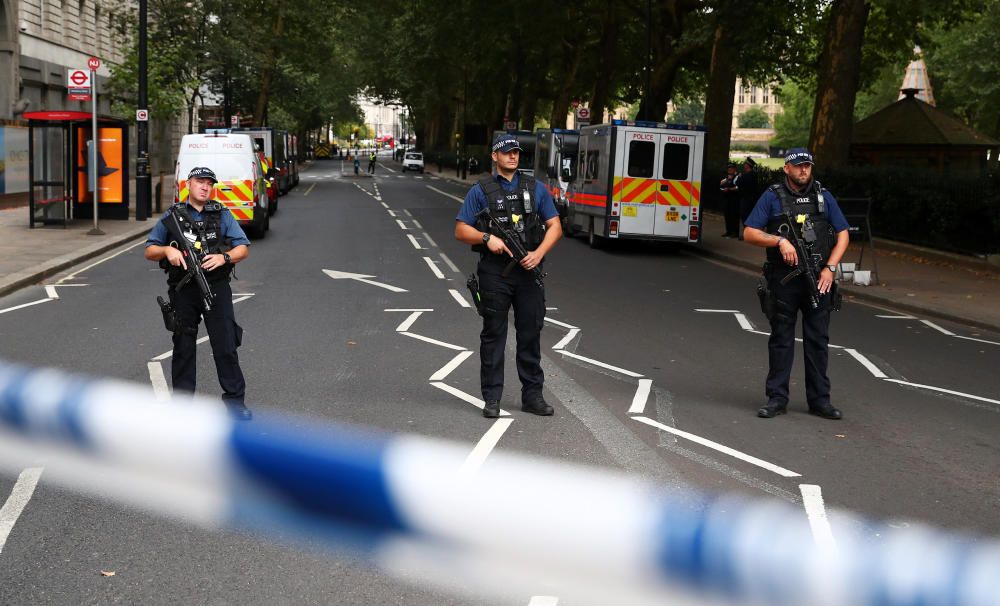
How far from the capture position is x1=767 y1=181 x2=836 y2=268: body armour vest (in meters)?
8.12

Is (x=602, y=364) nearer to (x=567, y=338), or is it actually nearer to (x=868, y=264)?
(x=567, y=338)

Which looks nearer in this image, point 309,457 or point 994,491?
point 309,457

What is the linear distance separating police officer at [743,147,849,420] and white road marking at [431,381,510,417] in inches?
75.1

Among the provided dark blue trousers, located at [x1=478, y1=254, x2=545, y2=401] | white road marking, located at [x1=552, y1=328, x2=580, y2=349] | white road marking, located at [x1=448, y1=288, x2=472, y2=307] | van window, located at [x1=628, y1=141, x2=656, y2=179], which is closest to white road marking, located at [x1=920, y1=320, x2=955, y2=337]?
white road marking, located at [x1=552, y1=328, x2=580, y2=349]

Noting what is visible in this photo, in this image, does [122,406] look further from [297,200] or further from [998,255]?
[297,200]

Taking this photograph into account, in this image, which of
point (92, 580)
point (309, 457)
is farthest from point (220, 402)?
point (309, 457)

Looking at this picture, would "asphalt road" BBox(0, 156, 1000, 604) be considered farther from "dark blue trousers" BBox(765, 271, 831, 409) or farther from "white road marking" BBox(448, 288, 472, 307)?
"dark blue trousers" BBox(765, 271, 831, 409)

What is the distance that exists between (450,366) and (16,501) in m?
4.70

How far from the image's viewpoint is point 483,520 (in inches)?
90.9

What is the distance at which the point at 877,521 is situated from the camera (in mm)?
5598

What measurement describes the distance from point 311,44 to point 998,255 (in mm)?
44615

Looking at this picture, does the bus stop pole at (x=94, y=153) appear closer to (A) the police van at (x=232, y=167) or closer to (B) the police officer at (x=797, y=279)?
(A) the police van at (x=232, y=167)

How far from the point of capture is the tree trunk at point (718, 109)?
32.7 meters

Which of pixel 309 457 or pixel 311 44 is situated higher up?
pixel 311 44
